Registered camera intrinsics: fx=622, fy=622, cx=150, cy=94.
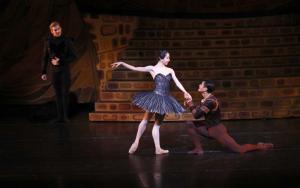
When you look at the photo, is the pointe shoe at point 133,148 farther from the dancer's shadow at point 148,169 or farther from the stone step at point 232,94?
the stone step at point 232,94

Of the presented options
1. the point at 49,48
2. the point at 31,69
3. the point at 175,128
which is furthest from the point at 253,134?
the point at 31,69

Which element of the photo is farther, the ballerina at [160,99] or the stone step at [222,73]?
the stone step at [222,73]

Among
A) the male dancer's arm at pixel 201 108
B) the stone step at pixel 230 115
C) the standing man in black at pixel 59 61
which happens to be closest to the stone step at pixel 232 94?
the stone step at pixel 230 115

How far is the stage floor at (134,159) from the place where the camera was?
5590mm

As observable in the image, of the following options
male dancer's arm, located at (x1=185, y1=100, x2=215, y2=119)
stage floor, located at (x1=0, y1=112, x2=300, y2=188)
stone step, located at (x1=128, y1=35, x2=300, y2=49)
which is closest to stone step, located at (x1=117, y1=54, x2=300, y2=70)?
stone step, located at (x1=128, y1=35, x2=300, y2=49)

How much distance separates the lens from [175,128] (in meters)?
8.27

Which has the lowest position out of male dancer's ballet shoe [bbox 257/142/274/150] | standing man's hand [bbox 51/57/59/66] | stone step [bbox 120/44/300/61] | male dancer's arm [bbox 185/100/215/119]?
Result: male dancer's ballet shoe [bbox 257/142/274/150]

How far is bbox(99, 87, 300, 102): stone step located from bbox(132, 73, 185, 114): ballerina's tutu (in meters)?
2.35

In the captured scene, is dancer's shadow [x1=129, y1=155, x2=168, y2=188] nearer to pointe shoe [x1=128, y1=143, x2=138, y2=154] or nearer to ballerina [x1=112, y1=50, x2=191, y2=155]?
pointe shoe [x1=128, y1=143, x2=138, y2=154]

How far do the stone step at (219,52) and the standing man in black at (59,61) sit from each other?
39.4 inches

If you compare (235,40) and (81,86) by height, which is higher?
(235,40)

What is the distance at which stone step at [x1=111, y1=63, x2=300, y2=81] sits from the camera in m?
9.18

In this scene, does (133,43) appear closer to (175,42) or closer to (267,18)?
(175,42)

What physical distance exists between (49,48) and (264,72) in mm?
3188
